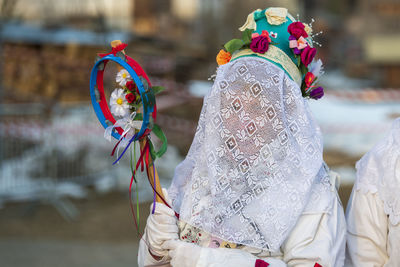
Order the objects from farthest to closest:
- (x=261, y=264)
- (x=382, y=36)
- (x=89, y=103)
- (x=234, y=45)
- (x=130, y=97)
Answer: (x=382, y=36) < (x=89, y=103) < (x=234, y=45) < (x=130, y=97) < (x=261, y=264)

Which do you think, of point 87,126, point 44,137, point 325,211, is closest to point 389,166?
point 325,211

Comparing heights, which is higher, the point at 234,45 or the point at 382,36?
the point at 234,45

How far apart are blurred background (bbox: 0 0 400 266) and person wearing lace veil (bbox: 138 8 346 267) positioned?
3148 millimetres

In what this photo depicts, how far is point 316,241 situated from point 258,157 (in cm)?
39

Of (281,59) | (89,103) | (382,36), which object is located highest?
(281,59)

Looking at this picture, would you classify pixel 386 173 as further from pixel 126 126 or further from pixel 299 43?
pixel 126 126

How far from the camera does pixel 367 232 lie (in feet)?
7.34

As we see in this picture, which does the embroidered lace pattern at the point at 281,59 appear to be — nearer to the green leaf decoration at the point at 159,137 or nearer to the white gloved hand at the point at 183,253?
the green leaf decoration at the point at 159,137

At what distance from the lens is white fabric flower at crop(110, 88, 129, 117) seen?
2.10 metres

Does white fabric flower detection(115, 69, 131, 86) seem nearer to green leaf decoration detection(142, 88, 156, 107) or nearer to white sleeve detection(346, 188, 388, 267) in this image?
green leaf decoration detection(142, 88, 156, 107)

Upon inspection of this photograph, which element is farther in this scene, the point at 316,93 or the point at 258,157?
the point at 316,93

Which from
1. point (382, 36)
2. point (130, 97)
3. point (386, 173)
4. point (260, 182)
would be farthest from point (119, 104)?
point (382, 36)

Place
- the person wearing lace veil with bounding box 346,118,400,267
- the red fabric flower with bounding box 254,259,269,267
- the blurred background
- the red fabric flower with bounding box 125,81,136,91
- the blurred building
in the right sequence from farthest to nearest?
the blurred building, the blurred background, the person wearing lace veil with bounding box 346,118,400,267, the red fabric flower with bounding box 125,81,136,91, the red fabric flower with bounding box 254,259,269,267

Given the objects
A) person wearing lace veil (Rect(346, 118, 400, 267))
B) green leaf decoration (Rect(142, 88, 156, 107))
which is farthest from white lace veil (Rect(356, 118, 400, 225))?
green leaf decoration (Rect(142, 88, 156, 107))
